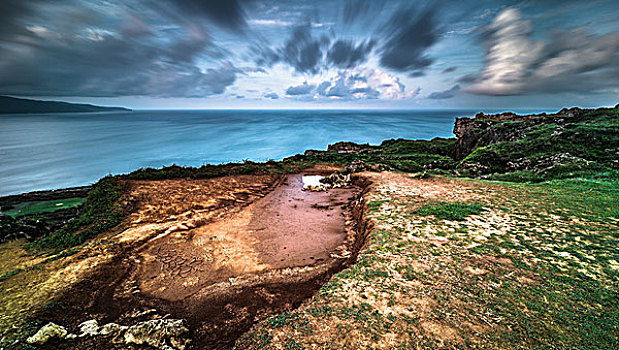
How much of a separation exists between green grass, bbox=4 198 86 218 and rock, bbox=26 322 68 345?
21.4 m

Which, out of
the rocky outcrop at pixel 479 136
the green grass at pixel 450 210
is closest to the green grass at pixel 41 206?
the green grass at pixel 450 210

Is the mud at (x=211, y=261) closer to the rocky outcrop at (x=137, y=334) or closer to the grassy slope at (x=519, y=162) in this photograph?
the rocky outcrop at (x=137, y=334)

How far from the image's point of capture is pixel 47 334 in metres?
5.38

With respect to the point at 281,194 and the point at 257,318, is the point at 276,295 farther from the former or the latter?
the point at 281,194

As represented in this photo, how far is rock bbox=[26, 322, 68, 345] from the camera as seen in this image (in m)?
5.28

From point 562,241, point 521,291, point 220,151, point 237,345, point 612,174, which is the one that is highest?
point 612,174

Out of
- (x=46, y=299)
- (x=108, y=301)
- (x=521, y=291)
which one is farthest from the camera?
(x=108, y=301)

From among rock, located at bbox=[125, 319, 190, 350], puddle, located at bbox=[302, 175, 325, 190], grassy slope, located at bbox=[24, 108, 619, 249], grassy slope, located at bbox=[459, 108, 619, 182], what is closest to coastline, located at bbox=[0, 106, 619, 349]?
rock, located at bbox=[125, 319, 190, 350]

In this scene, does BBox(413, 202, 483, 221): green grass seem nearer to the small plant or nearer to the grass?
the grass

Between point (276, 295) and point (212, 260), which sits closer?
point (276, 295)

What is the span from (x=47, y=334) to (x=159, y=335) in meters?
2.62

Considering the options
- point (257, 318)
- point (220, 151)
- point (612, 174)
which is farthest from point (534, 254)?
point (220, 151)

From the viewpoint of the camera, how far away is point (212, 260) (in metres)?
9.70

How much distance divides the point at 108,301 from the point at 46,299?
62.2 inches
